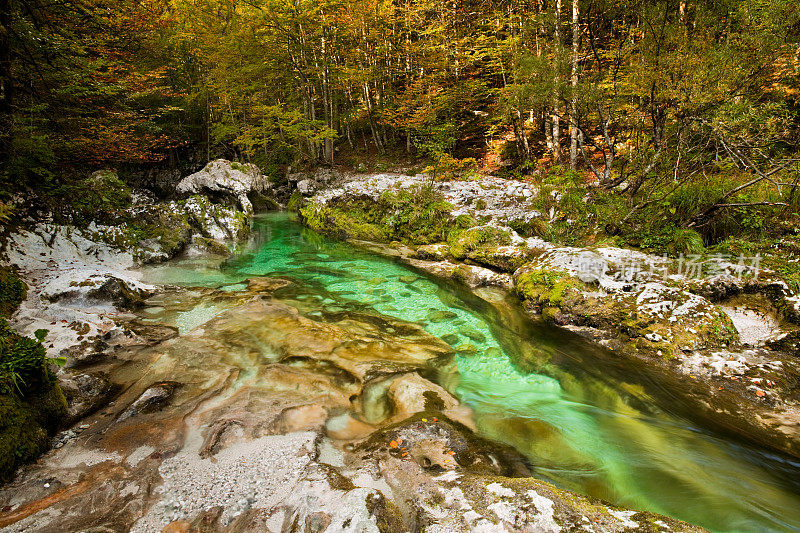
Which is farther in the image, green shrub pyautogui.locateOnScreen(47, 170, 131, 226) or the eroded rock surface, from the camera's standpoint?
green shrub pyautogui.locateOnScreen(47, 170, 131, 226)

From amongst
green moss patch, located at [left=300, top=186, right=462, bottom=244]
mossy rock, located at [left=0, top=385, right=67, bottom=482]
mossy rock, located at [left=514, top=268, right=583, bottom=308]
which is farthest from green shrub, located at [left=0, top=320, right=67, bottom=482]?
green moss patch, located at [left=300, top=186, right=462, bottom=244]

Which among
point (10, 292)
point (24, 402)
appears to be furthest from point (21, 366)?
point (10, 292)

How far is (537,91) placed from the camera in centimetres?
813

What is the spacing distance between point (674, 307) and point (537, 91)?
5.85 m

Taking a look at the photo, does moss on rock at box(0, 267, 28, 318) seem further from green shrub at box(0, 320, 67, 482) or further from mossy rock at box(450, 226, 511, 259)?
mossy rock at box(450, 226, 511, 259)

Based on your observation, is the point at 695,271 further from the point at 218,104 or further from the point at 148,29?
the point at 218,104

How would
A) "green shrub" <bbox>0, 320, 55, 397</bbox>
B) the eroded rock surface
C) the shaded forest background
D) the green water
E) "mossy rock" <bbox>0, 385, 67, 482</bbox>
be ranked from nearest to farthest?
the eroded rock surface
"mossy rock" <bbox>0, 385, 67, 482</bbox>
"green shrub" <bbox>0, 320, 55, 397</bbox>
the green water
the shaded forest background

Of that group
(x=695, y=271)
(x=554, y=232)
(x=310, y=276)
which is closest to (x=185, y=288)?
(x=310, y=276)

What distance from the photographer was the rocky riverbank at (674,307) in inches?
163

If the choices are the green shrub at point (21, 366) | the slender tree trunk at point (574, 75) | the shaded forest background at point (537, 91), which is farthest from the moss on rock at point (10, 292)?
the slender tree trunk at point (574, 75)

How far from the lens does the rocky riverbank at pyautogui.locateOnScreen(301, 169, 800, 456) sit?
4.15 metres

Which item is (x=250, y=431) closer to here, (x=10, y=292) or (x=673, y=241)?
(x=10, y=292)

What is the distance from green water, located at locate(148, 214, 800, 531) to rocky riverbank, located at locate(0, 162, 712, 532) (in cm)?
54

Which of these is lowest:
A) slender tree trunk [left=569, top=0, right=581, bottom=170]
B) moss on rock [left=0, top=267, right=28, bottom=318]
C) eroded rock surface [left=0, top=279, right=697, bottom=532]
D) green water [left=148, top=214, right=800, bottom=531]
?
green water [left=148, top=214, right=800, bottom=531]
